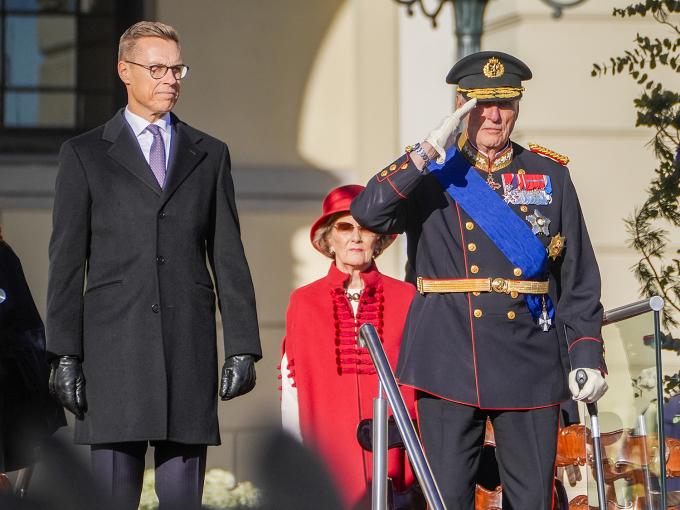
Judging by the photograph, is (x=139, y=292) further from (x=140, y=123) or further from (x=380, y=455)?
(x=380, y=455)

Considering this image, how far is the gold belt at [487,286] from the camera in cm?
325

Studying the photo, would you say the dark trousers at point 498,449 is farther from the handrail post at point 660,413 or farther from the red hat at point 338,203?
the red hat at point 338,203

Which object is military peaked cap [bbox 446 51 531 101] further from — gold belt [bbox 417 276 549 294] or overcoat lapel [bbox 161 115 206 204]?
overcoat lapel [bbox 161 115 206 204]

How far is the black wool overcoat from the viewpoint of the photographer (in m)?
3.15

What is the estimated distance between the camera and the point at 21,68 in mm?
6609

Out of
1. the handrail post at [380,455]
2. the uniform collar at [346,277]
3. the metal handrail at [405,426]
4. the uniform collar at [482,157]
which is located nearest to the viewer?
the metal handrail at [405,426]

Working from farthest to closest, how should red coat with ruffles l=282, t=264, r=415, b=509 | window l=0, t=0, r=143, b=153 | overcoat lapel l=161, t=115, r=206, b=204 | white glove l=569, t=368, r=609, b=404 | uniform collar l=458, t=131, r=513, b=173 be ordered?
window l=0, t=0, r=143, b=153, red coat with ruffles l=282, t=264, r=415, b=509, uniform collar l=458, t=131, r=513, b=173, overcoat lapel l=161, t=115, r=206, b=204, white glove l=569, t=368, r=609, b=404

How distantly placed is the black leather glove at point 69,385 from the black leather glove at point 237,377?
40 centimetres

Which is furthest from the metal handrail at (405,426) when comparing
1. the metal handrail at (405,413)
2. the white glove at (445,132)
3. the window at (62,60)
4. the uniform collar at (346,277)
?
the window at (62,60)

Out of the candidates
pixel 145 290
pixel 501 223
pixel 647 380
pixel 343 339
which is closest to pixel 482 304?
pixel 501 223

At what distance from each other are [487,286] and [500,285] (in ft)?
0.13

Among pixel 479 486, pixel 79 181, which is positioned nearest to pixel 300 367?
pixel 479 486

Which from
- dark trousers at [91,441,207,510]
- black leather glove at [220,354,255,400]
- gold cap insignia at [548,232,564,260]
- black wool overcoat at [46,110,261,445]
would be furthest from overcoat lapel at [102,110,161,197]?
gold cap insignia at [548,232,564,260]

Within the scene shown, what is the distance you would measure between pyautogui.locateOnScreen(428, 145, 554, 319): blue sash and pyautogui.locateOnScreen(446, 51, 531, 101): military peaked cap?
25cm
